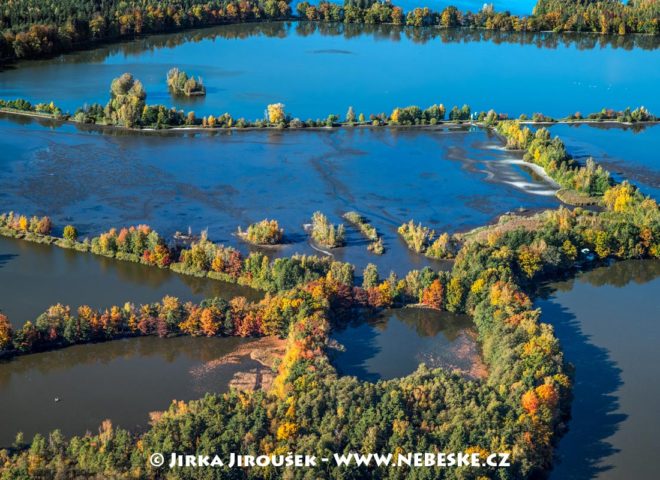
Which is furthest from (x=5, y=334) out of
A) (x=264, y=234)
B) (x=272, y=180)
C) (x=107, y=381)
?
(x=272, y=180)

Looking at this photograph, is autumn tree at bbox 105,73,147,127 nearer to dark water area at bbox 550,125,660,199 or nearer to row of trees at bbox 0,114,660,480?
row of trees at bbox 0,114,660,480

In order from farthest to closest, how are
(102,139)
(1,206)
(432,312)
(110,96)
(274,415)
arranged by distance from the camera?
(110,96)
(102,139)
(1,206)
(432,312)
(274,415)

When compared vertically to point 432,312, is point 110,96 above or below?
above

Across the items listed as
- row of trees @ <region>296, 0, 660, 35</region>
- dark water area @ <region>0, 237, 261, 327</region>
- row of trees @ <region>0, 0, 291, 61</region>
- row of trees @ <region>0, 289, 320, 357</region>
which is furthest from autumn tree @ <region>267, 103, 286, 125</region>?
row of trees @ <region>296, 0, 660, 35</region>

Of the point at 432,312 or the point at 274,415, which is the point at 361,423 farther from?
the point at 432,312

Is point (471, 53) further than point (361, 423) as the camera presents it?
Yes

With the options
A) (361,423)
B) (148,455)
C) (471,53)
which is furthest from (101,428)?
(471,53)

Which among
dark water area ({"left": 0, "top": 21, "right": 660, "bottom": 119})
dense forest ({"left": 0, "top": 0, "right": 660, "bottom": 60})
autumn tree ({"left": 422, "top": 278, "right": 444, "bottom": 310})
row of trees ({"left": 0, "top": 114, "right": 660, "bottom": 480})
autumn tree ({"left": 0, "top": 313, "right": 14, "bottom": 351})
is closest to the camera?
row of trees ({"left": 0, "top": 114, "right": 660, "bottom": 480})
